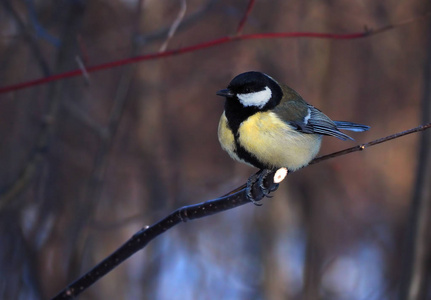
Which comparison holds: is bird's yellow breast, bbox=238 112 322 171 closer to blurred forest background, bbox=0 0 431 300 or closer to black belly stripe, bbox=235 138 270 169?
black belly stripe, bbox=235 138 270 169

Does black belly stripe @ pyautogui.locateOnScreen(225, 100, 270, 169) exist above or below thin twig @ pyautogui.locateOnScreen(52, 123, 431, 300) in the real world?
above

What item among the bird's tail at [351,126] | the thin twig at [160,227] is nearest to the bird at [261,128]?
the bird's tail at [351,126]

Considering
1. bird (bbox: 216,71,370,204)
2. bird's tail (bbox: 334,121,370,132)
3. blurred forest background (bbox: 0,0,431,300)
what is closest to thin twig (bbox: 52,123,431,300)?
bird (bbox: 216,71,370,204)

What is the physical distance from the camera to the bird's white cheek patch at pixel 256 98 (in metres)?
2.14

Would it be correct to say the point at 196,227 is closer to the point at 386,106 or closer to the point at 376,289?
the point at 376,289

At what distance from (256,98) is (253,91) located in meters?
0.06

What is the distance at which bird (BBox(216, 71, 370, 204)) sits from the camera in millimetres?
2113

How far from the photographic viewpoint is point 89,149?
170 inches

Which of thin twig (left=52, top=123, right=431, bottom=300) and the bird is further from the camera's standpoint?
the bird

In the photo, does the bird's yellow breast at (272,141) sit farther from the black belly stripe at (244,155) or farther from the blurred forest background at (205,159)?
the blurred forest background at (205,159)

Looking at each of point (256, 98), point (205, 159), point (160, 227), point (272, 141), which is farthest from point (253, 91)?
point (205, 159)

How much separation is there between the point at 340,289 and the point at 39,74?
129 inches

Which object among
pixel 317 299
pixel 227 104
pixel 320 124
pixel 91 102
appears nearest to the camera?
pixel 227 104

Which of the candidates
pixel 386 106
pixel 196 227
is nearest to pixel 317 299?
pixel 196 227
